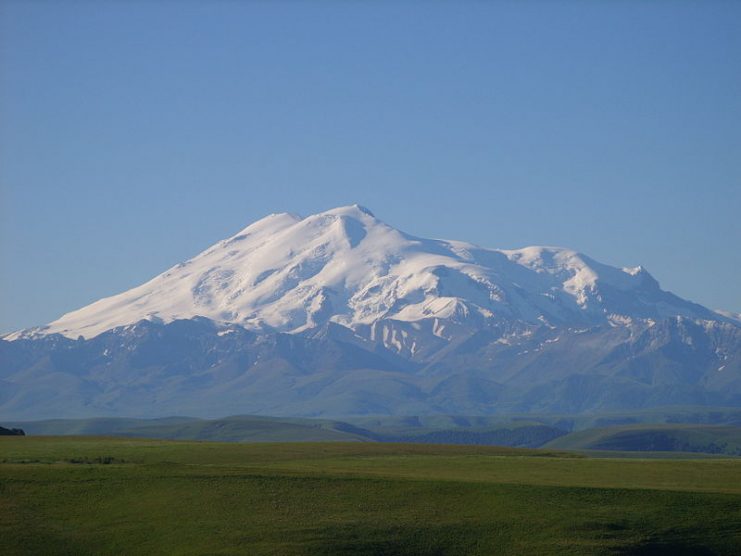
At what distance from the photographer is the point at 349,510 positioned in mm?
94625

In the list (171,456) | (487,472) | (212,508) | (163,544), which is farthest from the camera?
(171,456)

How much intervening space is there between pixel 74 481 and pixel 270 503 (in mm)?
15419

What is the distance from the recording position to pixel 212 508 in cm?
9469

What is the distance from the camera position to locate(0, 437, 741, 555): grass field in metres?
88.4

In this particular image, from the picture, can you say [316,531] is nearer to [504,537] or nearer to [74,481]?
[504,537]

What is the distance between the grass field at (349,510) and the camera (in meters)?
88.4

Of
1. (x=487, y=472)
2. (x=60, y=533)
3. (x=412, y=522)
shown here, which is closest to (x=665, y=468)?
(x=487, y=472)

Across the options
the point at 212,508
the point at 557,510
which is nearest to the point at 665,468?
the point at 557,510

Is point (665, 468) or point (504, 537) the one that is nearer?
point (504, 537)

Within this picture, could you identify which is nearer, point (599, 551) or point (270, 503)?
point (599, 551)

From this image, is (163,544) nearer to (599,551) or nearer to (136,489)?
(136,489)

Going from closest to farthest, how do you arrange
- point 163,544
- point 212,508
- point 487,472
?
1. point 163,544
2. point 212,508
3. point 487,472

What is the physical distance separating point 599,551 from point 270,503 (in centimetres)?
2336

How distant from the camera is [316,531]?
8969cm
